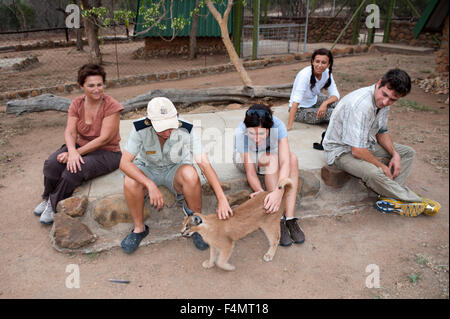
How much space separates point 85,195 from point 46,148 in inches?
91.9

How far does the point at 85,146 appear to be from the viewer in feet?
10.3

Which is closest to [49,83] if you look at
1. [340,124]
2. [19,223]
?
[19,223]

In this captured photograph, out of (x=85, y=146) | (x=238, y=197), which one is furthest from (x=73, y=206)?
(x=238, y=197)

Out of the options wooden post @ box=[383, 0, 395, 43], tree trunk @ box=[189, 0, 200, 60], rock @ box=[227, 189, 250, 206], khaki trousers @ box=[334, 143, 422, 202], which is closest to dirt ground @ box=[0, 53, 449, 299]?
khaki trousers @ box=[334, 143, 422, 202]

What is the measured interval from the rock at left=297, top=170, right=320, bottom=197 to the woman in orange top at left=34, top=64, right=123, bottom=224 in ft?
5.92

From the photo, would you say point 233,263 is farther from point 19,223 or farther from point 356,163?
point 19,223

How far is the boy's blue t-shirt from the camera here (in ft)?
9.64

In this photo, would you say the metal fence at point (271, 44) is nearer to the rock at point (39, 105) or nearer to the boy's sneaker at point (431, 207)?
the rock at point (39, 105)

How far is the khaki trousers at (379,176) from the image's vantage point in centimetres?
312

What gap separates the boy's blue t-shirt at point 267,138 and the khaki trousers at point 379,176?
2.46ft

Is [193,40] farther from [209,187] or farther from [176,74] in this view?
[209,187]

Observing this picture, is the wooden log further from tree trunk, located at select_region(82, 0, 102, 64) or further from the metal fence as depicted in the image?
the metal fence
